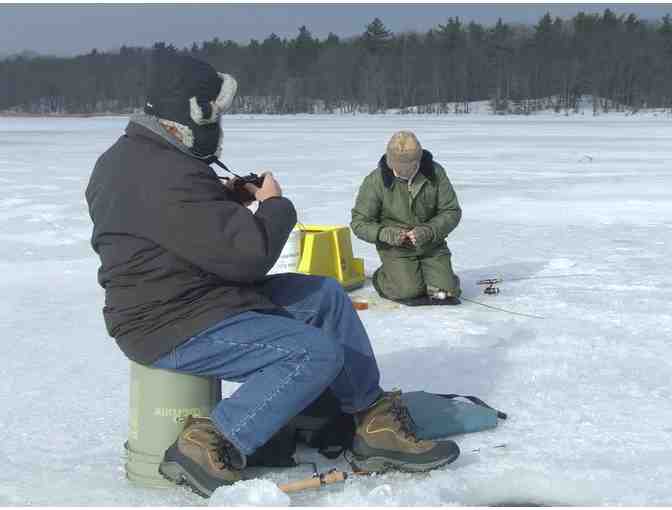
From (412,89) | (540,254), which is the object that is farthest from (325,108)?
(540,254)

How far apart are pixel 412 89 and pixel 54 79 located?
4310 centimetres

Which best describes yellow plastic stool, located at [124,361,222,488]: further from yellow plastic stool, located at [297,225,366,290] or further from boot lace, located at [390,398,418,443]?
yellow plastic stool, located at [297,225,366,290]

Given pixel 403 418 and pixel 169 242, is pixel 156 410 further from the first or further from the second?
pixel 403 418

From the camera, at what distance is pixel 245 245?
294cm

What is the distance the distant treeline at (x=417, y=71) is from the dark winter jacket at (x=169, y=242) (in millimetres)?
87612

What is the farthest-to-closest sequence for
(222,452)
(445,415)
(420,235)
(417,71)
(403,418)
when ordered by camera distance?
1. (417,71)
2. (420,235)
3. (445,415)
4. (403,418)
5. (222,452)

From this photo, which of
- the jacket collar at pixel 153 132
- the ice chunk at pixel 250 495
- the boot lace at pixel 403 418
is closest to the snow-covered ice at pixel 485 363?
the ice chunk at pixel 250 495

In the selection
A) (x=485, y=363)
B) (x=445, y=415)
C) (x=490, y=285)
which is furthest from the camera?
(x=490, y=285)

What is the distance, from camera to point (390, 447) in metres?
→ 3.25

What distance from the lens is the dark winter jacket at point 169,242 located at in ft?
9.60

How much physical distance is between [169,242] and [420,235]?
10.6 ft

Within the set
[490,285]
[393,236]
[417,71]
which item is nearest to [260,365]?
[393,236]

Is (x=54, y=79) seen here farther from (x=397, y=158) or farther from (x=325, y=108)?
(x=397, y=158)

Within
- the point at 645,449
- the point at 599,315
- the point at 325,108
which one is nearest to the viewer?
the point at 645,449
